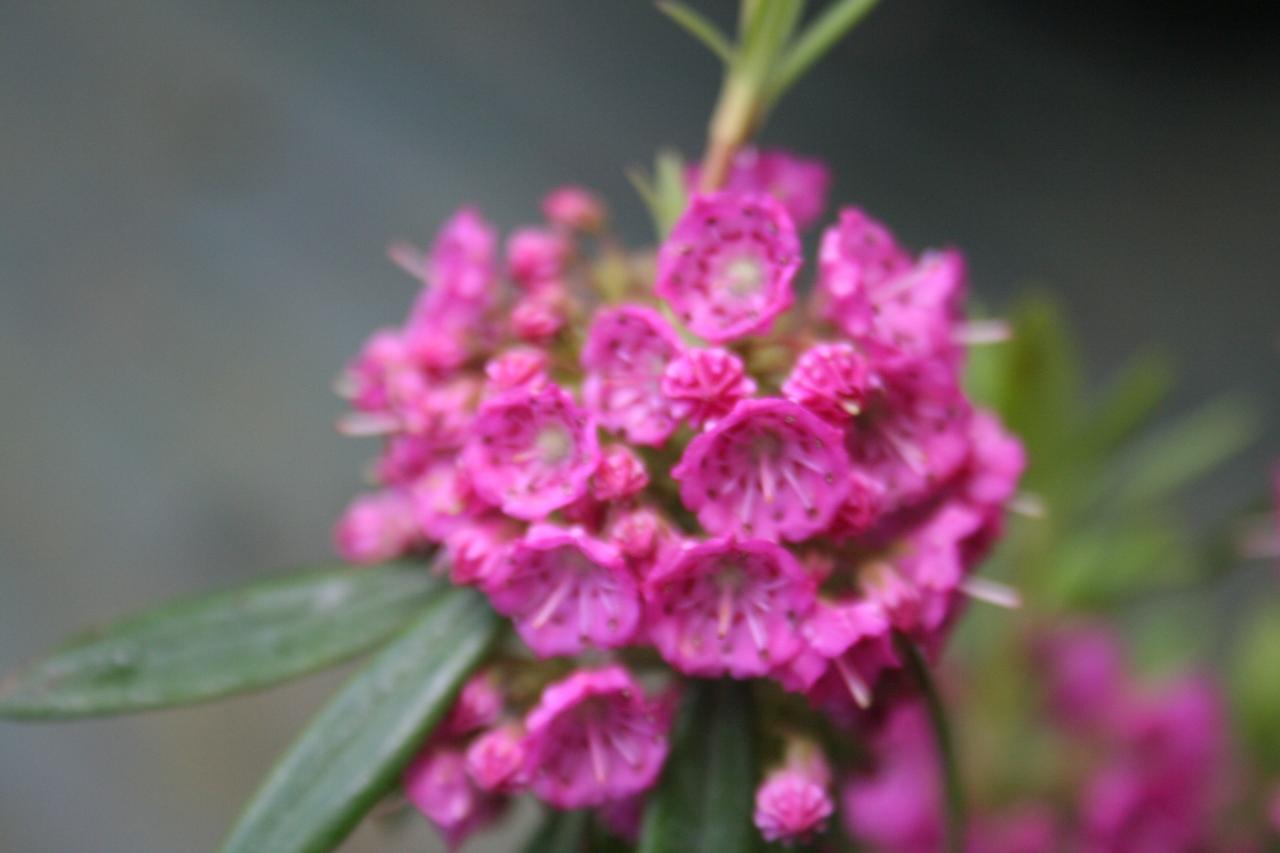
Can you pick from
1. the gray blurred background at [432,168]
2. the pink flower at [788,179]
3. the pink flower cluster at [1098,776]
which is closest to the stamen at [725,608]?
the pink flower at [788,179]

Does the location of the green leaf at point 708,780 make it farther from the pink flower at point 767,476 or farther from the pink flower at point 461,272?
the pink flower at point 461,272

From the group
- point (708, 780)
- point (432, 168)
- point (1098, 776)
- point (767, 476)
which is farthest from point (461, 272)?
point (432, 168)

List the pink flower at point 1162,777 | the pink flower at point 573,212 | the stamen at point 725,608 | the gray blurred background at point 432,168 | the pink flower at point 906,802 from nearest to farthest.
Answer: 1. the stamen at point 725,608
2. the pink flower at point 573,212
3. the pink flower at point 1162,777
4. the pink flower at point 906,802
5. the gray blurred background at point 432,168

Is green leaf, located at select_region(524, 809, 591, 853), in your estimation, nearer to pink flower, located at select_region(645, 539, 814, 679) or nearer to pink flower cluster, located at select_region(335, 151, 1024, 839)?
pink flower cluster, located at select_region(335, 151, 1024, 839)

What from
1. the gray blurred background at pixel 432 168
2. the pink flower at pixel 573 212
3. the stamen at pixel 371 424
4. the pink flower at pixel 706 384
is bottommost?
the stamen at pixel 371 424

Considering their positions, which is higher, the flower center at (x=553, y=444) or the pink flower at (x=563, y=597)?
the flower center at (x=553, y=444)

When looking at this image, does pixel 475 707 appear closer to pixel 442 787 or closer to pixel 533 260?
pixel 442 787

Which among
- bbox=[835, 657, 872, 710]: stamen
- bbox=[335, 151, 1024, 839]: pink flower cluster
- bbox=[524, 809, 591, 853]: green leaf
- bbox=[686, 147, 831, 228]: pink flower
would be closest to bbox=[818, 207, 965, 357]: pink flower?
bbox=[335, 151, 1024, 839]: pink flower cluster
